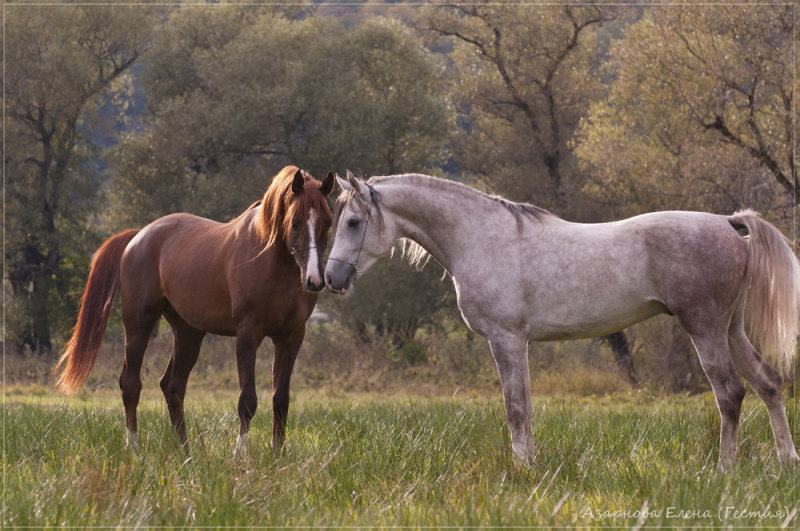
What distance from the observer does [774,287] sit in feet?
18.5

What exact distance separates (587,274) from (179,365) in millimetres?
4120

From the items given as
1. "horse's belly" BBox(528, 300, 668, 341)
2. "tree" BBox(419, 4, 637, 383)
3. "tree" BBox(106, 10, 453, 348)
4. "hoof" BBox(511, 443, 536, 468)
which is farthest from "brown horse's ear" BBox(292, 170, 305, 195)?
"tree" BBox(419, 4, 637, 383)

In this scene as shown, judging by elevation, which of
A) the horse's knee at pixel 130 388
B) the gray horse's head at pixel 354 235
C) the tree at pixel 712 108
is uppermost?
the tree at pixel 712 108

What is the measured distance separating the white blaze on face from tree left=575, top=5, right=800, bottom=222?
1146cm

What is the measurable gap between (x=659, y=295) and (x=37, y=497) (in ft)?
14.2

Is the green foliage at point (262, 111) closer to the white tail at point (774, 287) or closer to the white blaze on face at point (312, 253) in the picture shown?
the white blaze on face at point (312, 253)

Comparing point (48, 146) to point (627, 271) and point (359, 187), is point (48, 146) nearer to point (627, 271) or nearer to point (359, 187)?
point (359, 187)

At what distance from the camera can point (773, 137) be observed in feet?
49.5

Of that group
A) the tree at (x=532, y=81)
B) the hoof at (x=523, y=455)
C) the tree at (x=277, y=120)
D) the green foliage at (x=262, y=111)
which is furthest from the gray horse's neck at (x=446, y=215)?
the green foliage at (x=262, y=111)

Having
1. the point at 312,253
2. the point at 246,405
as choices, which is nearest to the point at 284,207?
the point at 312,253

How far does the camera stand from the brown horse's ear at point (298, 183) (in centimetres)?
634

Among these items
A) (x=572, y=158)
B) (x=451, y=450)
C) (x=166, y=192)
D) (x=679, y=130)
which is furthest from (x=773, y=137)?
(x=166, y=192)

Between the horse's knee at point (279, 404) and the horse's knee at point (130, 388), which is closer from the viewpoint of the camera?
the horse's knee at point (279, 404)

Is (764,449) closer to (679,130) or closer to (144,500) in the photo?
(144,500)
